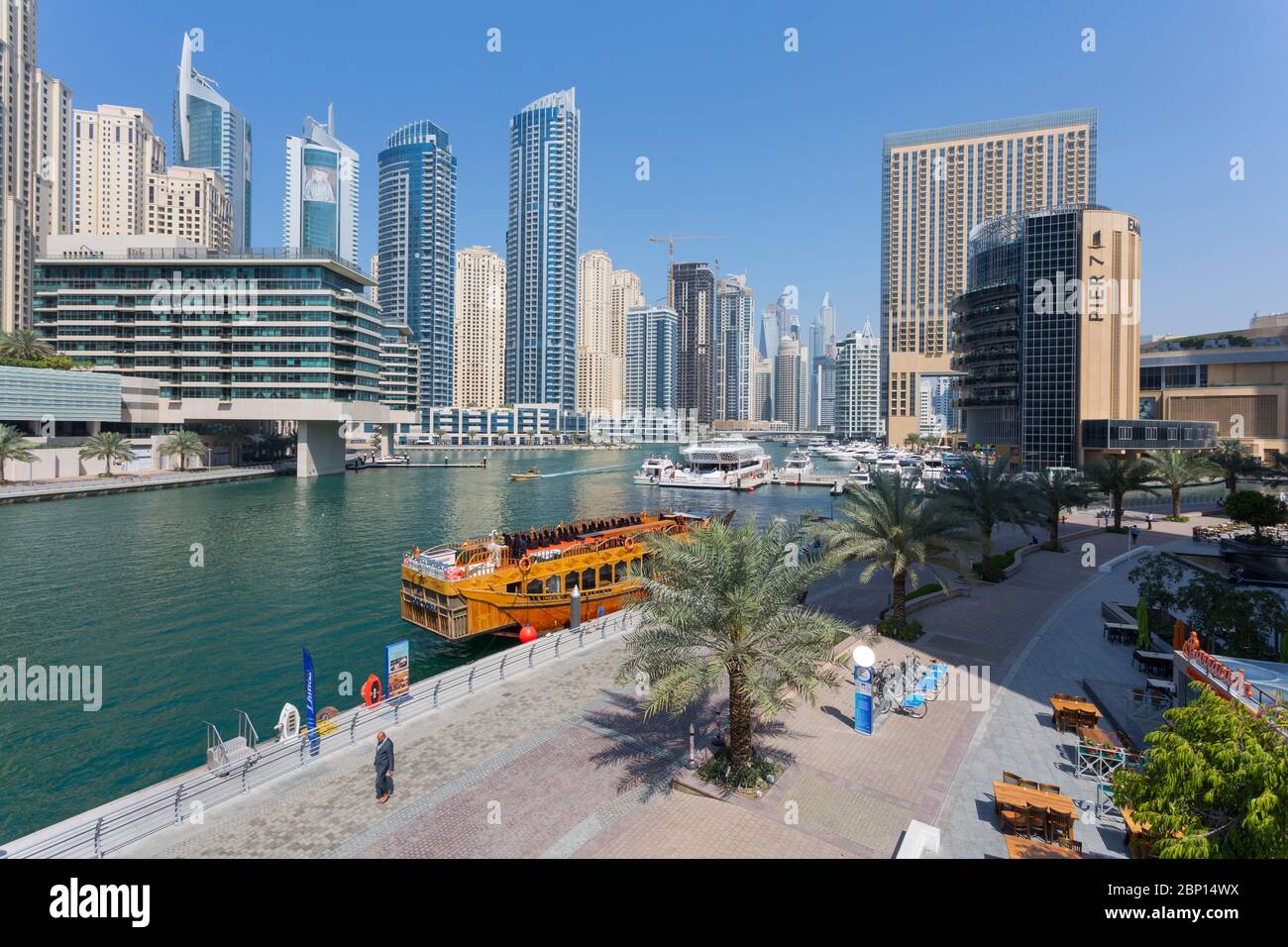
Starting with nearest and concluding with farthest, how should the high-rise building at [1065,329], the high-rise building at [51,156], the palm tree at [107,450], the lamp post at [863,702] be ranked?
1. the lamp post at [863,702]
2. the palm tree at [107,450]
3. the high-rise building at [1065,329]
4. the high-rise building at [51,156]

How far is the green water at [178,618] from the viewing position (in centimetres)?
1795

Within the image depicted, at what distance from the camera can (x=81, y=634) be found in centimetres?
2694

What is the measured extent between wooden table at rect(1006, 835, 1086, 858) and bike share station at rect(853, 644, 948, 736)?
4.42m

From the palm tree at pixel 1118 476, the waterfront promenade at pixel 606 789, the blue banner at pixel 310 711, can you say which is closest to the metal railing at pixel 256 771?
the blue banner at pixel 310 711

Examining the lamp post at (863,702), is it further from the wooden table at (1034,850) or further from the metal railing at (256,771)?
the metal railing at (256,771)

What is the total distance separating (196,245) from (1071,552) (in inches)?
4792

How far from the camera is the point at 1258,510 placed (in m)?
Answer: 34.3

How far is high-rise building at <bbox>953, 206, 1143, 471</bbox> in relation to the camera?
8750 cm

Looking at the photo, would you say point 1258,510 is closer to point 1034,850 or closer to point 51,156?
point 1034,850

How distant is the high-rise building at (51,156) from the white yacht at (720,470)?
159391 mm

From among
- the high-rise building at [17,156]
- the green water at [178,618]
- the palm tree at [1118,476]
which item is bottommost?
the green water at [178,618]

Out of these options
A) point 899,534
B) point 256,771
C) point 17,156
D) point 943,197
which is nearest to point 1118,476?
point 899,534

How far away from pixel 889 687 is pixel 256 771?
1487 centimetres
